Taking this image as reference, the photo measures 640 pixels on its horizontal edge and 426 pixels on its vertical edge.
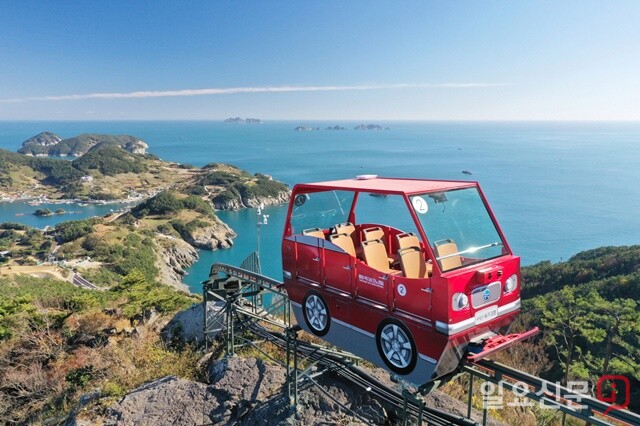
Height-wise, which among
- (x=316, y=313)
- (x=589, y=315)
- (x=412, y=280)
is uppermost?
(x=412, y=280)

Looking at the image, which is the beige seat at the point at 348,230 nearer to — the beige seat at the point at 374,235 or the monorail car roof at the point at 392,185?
the beige seat at the point at 374,235

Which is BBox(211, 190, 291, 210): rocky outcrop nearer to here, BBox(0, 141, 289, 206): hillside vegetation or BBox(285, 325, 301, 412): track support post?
BBox(0, 141, 289, 206): hillside vegetation

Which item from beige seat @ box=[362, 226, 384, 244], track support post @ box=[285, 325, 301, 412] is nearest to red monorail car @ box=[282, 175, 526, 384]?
beige seat @ box=[362, 226, 384, 244]

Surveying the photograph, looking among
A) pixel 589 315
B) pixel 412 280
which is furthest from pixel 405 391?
pixel 589 315

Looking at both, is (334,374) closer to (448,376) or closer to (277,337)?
(277,337)

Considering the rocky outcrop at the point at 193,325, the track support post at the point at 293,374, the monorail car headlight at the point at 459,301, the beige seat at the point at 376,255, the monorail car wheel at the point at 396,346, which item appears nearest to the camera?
the monorail car headlight at the point at 459,301

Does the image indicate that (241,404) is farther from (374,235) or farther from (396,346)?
(374,235)

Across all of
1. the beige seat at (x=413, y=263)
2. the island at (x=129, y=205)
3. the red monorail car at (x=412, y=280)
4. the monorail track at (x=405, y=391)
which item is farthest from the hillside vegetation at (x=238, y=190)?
the beige seat at (x=413, y=263)

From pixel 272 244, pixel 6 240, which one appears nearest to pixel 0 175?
pixel 6 240
